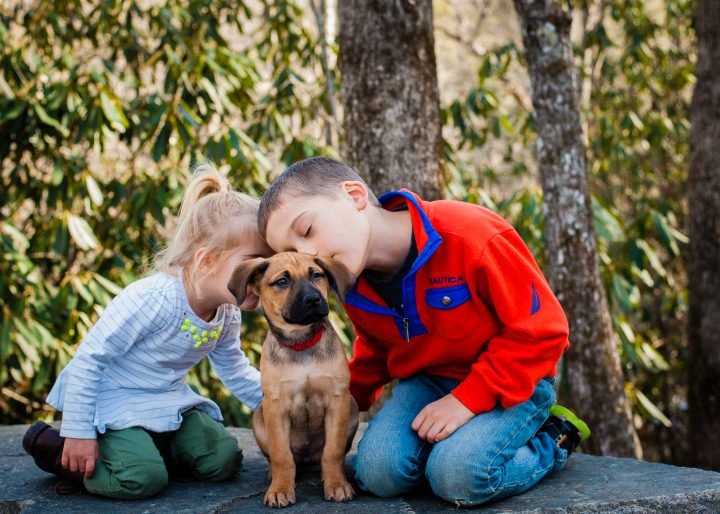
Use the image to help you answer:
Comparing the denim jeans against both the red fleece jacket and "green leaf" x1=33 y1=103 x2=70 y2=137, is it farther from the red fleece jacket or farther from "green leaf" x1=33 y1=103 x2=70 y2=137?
"green leaf" x1=33 y1=103 x2=70 y2=137

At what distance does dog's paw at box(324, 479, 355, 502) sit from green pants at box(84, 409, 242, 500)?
51 cm

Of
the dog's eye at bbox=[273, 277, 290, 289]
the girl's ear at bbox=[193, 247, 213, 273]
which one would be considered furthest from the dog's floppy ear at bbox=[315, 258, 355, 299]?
the girl's ear at bbox=[193, 247, 213, 273]

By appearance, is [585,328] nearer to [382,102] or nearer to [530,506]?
[382,102]

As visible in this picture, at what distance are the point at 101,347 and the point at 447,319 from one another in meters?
1.18

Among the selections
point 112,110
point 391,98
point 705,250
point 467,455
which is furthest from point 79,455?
point 705,250

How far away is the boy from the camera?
2.46 meters

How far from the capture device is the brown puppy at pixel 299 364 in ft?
7.97

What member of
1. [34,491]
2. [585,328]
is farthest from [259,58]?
[34,491]

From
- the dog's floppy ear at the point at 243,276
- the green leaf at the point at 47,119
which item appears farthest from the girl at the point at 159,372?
the green leaf at the point at 47,119

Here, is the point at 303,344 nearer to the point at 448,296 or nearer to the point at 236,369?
the point at 448,296

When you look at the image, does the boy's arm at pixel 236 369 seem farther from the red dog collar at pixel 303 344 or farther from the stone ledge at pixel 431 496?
the red dog collar at pixel 303 344

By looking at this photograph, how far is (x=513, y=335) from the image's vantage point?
2496mm

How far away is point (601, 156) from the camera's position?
290 inches

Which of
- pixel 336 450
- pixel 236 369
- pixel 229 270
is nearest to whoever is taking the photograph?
pixel 336 450
